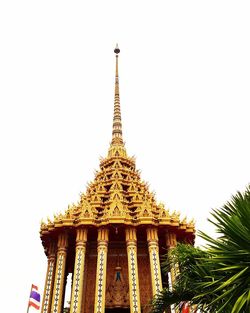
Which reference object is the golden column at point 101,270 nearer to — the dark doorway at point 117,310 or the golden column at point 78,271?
the golden column at point 78,271

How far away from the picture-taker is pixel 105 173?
1054 inches

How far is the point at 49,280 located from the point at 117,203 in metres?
5.58

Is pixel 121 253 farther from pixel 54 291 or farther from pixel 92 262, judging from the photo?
pixel 54 291

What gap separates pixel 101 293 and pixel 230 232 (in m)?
13.9

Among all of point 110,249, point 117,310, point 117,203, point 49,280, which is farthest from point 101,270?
point 117,203

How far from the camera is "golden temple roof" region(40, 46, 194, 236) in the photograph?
21.4m

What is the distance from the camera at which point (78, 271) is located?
1981cm

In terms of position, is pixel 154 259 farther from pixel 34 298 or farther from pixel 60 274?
pixel 34 298

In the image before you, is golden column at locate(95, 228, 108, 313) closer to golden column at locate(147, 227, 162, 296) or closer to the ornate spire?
golden column at locate(147, 227, 162, 296)

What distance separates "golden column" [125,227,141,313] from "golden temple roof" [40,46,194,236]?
70 cm

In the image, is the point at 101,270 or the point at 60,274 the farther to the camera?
the point at 60,274

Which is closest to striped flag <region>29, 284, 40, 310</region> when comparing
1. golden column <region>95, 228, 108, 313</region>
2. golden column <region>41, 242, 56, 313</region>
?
golden column <region>41, 242, 56, 313</region>

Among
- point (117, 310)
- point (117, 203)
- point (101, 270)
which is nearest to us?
point (101, 270)

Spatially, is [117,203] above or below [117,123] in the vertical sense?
below
